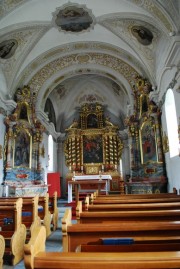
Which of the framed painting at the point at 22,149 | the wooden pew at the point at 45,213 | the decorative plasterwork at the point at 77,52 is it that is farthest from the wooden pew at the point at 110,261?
the decorative plasterwork at the point at 77,52

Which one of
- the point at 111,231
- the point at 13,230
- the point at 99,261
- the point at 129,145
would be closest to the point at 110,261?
the point at 99,261

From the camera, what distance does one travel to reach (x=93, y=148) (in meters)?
17.3

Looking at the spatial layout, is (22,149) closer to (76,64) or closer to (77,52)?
(76,64)

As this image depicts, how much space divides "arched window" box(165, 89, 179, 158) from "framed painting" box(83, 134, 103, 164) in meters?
7.86

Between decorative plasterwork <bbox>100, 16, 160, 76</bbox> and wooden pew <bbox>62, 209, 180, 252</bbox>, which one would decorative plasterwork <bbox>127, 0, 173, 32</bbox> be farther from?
wooden pew <bbox>62, 209, 180, 252</bbox>

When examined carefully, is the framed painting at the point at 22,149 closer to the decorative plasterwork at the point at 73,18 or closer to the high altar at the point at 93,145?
the high altar at the point at 93,145

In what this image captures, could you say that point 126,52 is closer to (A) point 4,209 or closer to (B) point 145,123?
(B) point 145,123

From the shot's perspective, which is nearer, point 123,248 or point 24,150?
point 123,248

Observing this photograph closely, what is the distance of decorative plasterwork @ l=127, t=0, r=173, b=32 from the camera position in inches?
318

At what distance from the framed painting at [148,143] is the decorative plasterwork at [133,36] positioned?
106 inches

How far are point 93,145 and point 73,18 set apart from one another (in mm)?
9462

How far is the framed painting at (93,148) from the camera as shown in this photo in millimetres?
17047

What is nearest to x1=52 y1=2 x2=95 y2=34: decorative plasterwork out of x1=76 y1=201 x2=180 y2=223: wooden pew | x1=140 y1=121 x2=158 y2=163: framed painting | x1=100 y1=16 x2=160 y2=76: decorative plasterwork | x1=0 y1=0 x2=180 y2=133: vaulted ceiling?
x1=0 y1=0 x2=180 y2=133: vaulted ceiling

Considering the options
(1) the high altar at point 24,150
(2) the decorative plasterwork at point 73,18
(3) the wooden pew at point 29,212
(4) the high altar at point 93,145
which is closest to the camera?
(3) the wooden pew at point 29,212
